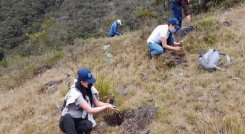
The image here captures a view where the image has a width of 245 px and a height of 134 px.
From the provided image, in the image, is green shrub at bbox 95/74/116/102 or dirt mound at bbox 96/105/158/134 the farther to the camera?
green shrub at bbox 95/74/116/102

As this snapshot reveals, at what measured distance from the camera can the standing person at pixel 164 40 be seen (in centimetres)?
902

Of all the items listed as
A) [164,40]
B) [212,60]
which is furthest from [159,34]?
[212,60]

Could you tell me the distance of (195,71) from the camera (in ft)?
27.7

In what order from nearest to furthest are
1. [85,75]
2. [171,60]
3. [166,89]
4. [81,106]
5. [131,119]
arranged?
[85,75], [81,106], [131,119], [166,89], [171,60]

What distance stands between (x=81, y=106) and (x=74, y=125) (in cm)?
32

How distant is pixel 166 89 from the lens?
7.91 m

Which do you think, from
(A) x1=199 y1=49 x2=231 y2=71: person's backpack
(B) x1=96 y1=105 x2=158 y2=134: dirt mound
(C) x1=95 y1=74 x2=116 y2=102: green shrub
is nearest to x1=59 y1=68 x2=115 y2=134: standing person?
(B) x1=96 y1=105 x2=158 y2=134: dirt mound

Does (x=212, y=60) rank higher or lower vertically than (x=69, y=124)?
lower

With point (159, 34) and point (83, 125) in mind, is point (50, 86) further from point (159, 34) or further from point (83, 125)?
point (83, 125)

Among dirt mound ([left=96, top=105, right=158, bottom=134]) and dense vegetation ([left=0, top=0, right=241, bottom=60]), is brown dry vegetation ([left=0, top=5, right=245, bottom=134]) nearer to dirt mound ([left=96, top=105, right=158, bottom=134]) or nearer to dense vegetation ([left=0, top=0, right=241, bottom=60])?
dirt mound ([left=96, top=105, right=158, bottom=134])

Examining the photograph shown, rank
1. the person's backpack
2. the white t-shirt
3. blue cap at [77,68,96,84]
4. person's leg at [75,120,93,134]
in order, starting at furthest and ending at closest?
the white t-shirt < the person's backpack < person's leg at [75,120,93,134] < blue cap at [77,68,96,84]

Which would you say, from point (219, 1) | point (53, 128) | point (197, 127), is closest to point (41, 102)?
point (53, 128)

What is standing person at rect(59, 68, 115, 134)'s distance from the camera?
6.28 metres

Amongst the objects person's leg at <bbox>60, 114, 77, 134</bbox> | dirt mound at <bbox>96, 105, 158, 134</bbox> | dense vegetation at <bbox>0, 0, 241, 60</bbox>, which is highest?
person's leg at <bbox>60, 114, 77, 134</bbox>
